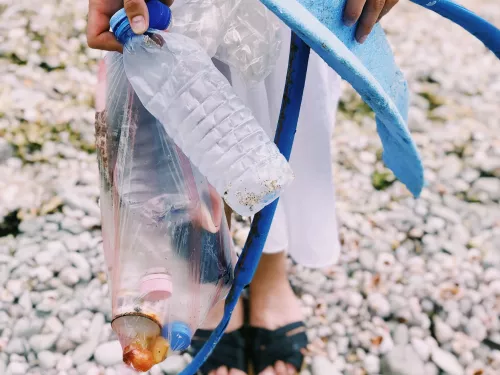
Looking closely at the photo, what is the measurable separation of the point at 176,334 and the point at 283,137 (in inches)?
15.4

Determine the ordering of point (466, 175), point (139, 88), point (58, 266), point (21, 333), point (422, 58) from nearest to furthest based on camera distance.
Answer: point (139, 88) < point (21, 333) < point (58, 266) < point (466, 175) < point (422, 58)

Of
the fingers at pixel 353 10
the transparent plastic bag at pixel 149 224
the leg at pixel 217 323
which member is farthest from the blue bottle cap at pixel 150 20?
the leg at pixel 217 323

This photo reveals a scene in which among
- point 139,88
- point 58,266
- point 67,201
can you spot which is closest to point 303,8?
point 139,88

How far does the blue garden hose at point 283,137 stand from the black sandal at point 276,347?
0.42m

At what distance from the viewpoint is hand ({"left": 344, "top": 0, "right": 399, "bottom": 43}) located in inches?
31.8

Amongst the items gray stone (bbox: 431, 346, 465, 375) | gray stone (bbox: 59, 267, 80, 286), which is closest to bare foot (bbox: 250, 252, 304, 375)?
gray stone (bbox: 431, 346, 465, 375)

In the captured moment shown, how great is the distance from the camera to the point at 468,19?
1.00 m

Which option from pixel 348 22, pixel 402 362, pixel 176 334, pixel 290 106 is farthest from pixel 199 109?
pixel 402 362

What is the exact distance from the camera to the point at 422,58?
2844 mm

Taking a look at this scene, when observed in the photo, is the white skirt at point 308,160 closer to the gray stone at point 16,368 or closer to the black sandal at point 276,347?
the black sandal at point 276,347

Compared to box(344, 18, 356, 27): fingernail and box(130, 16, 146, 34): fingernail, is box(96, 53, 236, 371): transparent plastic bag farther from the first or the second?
box(344, 18, 356, 27): fingernail

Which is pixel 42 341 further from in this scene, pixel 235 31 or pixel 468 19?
pixel 468 19

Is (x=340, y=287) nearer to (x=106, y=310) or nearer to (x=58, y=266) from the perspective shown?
(x=106, y=310)

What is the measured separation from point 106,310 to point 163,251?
0.73 m
